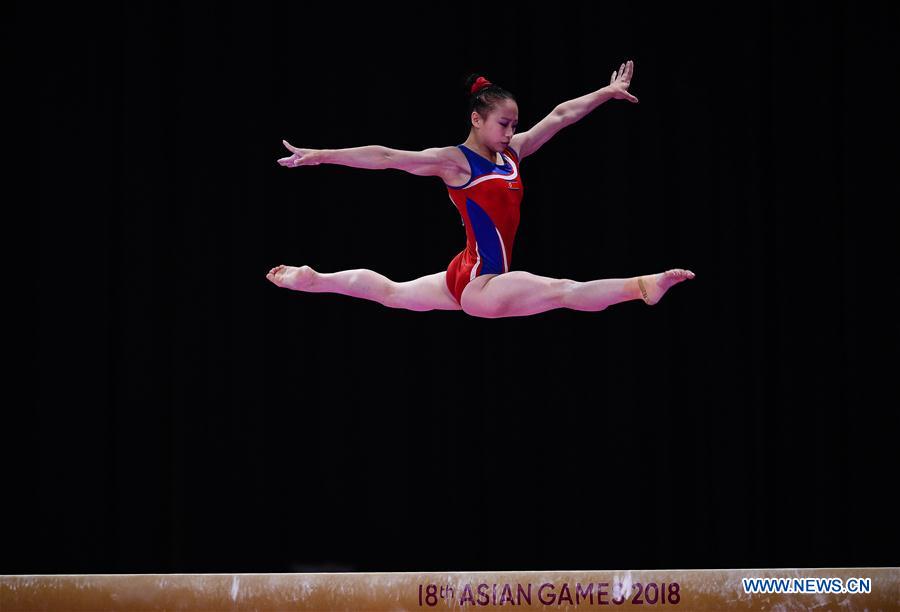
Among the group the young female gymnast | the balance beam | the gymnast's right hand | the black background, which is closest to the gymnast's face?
the young female gymnast

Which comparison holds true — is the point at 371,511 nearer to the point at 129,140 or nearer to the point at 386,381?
the point at 386,381

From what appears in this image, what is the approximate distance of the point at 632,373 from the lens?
578 centimetres

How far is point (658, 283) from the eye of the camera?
12.7 ft

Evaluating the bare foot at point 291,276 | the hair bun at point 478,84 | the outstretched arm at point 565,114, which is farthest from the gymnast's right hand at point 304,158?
the outstretched arm at point 565,114

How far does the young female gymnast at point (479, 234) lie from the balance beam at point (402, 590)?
1.35m

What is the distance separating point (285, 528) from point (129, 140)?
7.01 feet

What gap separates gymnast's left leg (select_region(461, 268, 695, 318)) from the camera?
3.91 m

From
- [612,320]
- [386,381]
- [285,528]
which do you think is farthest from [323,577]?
[612,320]

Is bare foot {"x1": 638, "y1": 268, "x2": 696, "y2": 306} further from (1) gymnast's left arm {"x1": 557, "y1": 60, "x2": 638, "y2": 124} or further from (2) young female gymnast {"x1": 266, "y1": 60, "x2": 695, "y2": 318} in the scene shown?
(1) gymnast's left arm {"x1": 557, "y1": 60, "x2": 638, "y2": 124}

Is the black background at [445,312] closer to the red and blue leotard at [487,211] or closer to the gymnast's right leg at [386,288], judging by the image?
the gymnast's right leg at [386,288]

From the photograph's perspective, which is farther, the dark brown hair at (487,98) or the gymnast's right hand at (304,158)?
the dark brown hair at (487,98)

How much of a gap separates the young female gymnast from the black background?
1326 millimetres

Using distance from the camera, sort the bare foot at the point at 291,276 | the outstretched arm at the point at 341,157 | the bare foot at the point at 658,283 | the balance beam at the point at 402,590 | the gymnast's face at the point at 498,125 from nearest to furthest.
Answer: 1. the bare foot at the point at 658,283
2. the outstretched arm at the point at 341,157
3. the gymnast's face at the point at 498,125
4. the bare foot at the point at 291,276
5. the balance beam at the point at 402,590

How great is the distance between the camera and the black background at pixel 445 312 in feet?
18.6
